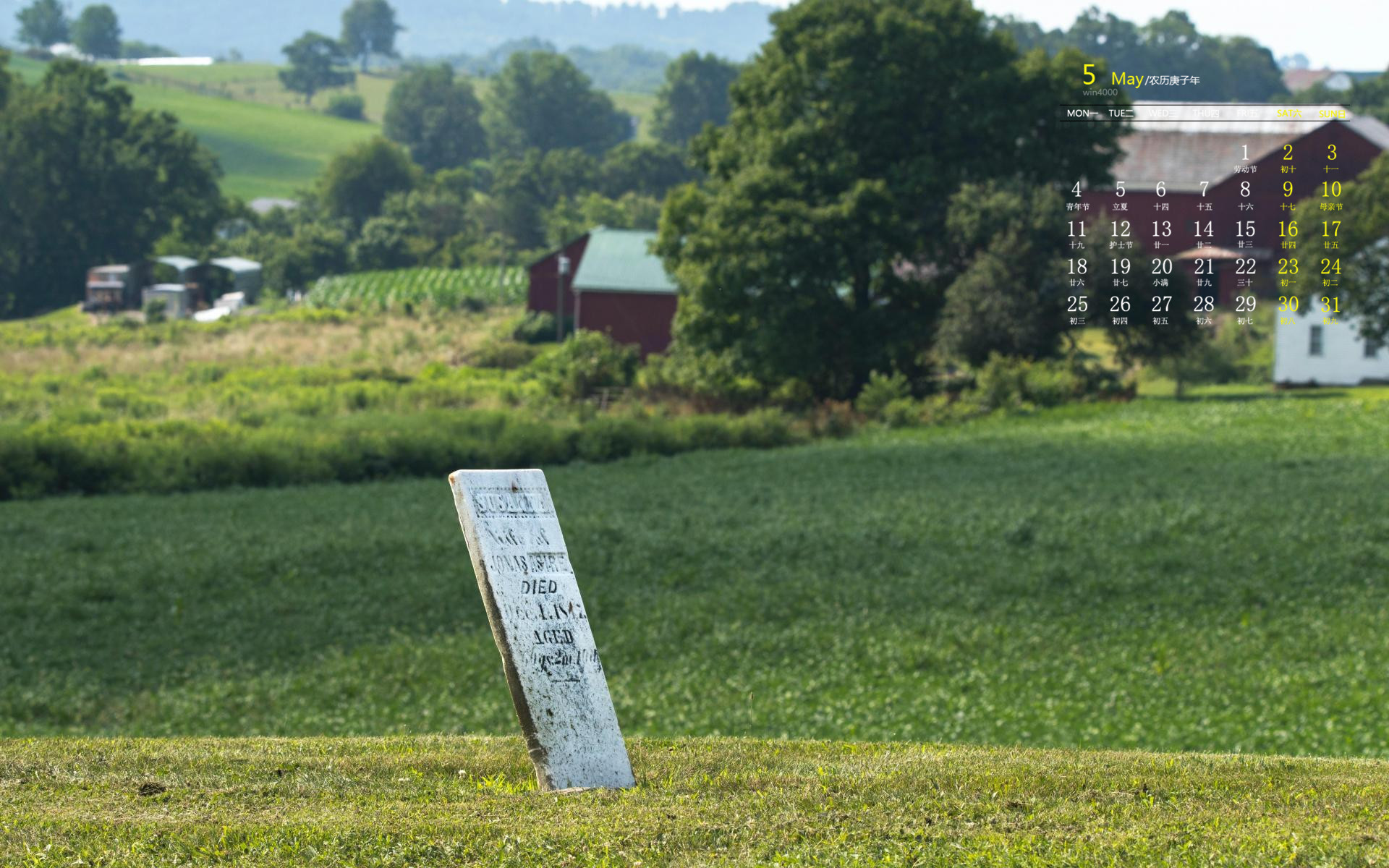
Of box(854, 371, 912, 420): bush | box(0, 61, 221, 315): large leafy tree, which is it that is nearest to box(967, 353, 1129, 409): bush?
box(854, 371, 912, 420): bush

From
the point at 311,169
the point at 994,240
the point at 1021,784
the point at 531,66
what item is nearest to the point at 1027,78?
the point at 994,240

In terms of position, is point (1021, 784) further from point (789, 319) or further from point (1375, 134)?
point (1375, 134)

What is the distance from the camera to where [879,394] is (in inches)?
1622

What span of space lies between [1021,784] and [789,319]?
36.3 metres

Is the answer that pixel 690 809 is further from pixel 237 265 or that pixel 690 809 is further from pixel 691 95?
pixel 691 95

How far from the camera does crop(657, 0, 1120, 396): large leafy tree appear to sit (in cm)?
4222

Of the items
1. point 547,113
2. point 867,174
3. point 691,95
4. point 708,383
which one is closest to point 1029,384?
point 867,174

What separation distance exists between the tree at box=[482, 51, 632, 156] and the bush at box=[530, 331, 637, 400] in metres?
146

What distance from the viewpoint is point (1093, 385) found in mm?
41406

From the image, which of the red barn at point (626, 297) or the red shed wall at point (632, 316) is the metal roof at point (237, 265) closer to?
the red barn at point (626, 297)

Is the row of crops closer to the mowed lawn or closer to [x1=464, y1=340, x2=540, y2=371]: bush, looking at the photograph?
[x1=464, y1=340, x2=540, y2=371]: bush

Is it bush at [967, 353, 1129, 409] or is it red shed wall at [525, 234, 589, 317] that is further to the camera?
red shed wall at [525, 234, 589, 317]

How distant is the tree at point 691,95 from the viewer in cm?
19238

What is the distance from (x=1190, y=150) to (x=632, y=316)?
26151mm
